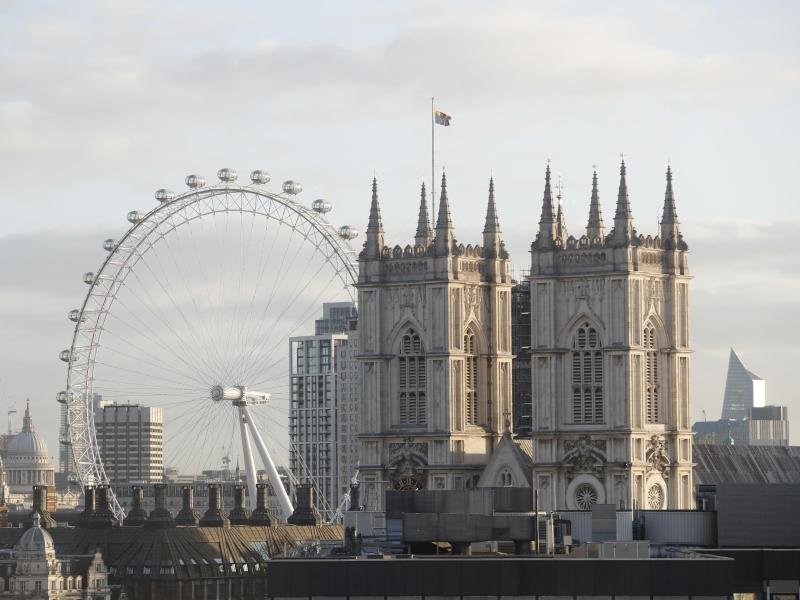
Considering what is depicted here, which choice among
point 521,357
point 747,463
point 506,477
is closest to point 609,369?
point 506,477

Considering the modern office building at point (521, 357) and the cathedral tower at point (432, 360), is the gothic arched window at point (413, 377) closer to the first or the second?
the cathedral tower at point (432, 360)

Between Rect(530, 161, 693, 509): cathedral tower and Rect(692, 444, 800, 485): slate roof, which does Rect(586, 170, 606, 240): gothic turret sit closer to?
Rect(530, 161, 693, 509): cathedral tower

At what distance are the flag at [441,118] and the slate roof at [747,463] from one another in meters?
24.3

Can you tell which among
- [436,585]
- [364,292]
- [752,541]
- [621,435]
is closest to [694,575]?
[436,585]

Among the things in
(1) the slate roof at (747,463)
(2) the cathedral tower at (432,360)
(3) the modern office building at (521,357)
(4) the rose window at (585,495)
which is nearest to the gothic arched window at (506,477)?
(2) the cathedral tower at (432,360)

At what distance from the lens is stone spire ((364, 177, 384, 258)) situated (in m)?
166

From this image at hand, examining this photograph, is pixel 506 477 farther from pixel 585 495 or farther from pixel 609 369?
pixel 609 369

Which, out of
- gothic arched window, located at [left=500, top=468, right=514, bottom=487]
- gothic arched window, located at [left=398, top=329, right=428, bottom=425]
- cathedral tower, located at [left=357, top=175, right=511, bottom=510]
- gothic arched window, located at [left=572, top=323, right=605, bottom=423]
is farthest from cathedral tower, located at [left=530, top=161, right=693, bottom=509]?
gothic arched window, located at [left=398, top=329, right=428, bottom=425]

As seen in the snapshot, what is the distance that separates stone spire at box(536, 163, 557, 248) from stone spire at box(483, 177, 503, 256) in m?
4.44

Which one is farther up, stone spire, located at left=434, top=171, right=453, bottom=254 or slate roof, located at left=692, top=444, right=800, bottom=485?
stone spire, located at left=434, top=171, right=453, bottom=254

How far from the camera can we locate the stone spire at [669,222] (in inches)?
6363

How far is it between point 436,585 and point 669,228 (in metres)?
66.5

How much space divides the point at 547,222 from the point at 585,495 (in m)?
15.4

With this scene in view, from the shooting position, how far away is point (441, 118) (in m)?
174
